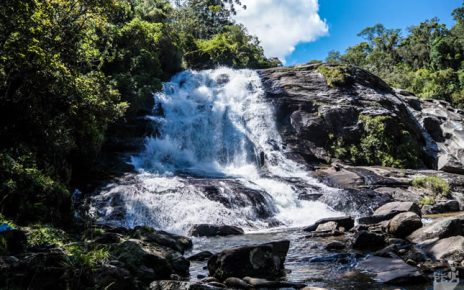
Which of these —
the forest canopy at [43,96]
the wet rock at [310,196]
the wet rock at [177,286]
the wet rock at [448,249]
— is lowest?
the wet rock at [177,286]

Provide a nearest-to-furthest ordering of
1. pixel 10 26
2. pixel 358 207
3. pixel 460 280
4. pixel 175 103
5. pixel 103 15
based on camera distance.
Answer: pixel 460 280 → pixel 10 26 → pixel 103 15 → pixel 358 207 → pixel 175 103

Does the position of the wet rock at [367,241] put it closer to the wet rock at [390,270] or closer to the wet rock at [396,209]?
the wet rock at [390,270]

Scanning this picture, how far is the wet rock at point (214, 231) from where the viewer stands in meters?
14.0

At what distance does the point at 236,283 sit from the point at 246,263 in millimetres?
706

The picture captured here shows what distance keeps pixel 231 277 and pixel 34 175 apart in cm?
637

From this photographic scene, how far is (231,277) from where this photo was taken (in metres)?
7.47

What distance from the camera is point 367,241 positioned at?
10.4 meters

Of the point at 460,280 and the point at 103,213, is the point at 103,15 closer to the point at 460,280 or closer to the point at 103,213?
the point at 103,213

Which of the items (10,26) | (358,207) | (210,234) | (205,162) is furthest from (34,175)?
(205,162)

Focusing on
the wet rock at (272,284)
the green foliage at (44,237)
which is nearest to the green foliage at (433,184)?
the wet rock at (272,284)

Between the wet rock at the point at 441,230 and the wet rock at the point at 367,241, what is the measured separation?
3.45 ft

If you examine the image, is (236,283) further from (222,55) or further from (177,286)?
(222,55)

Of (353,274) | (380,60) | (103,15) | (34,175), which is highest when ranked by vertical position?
(380,60)

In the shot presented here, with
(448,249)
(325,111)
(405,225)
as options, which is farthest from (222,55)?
(448,249)
